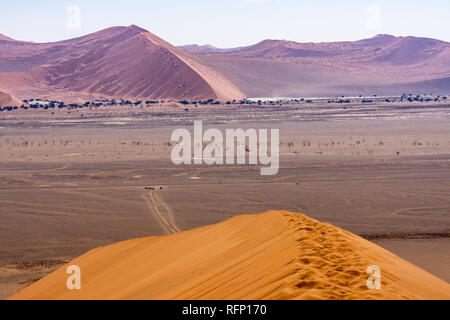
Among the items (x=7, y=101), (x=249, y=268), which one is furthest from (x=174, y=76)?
(x=249, y=268)

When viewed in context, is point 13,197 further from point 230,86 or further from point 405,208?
point 230,86

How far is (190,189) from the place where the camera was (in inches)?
843

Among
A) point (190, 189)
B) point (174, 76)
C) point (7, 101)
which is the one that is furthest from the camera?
point (174, 76)

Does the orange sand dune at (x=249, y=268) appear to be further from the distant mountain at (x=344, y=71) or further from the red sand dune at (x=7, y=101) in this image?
the distant mountain at (x=344, y=71)

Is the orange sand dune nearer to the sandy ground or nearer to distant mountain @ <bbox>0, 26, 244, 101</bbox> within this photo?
the sandy ground

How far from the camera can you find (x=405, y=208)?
719 inches

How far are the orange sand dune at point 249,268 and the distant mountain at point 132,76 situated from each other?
8030 centimetres

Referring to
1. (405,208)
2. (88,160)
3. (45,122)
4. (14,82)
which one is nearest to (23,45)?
(14,82)

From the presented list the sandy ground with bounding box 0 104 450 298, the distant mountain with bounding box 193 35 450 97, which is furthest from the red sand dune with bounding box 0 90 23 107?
the distant mountain with bounding box 193 35 450 97

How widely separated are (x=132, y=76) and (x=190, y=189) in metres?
87.8

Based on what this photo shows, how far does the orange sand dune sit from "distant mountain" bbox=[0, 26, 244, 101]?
80304mm

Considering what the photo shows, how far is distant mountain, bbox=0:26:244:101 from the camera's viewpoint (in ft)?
319

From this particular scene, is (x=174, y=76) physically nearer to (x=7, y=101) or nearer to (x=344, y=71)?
(x=7, y=101)

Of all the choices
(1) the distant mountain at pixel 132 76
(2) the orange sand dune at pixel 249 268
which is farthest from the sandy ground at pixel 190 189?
(1) the distant mountain at pixel 132 76
